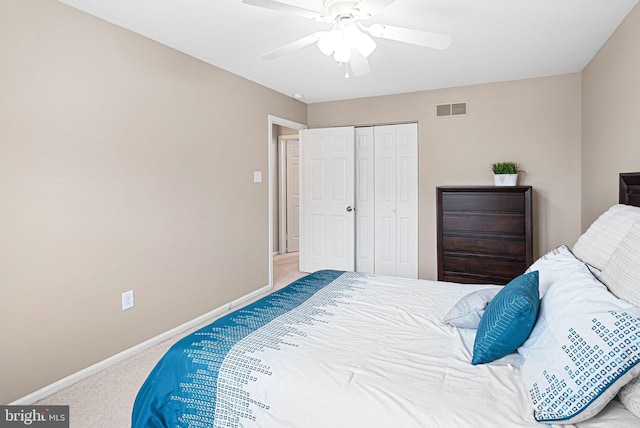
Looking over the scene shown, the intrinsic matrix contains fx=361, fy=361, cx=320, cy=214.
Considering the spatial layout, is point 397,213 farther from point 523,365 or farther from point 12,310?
point 12,310

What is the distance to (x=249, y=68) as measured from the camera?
355cm

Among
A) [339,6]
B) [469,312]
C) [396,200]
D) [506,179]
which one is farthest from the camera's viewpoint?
[396,200]

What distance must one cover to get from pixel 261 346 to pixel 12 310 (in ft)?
5.26

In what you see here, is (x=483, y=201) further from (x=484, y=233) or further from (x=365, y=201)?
(x=365, y=201)

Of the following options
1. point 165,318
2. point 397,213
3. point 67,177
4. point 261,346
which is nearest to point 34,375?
point 165,318

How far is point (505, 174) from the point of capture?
12.5 feet

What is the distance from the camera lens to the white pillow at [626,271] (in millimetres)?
1192

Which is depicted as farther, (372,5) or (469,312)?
(372,5)

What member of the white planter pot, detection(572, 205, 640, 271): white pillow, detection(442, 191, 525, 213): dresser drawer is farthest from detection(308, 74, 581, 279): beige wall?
detection(572, 205, 640, 271): white pillow

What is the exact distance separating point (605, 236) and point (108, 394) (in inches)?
113

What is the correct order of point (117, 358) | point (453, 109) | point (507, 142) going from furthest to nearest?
point (453, 109) → point (507, 142) → point (117, 358)

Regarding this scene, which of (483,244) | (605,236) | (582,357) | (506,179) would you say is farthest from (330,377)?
(506,179)

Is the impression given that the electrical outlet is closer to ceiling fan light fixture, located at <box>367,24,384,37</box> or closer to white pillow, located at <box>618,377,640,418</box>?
ceiling fan light fixture, located at <box>367,24,384,37</box>

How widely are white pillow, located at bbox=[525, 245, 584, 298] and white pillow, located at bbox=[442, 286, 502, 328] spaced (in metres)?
0.24
